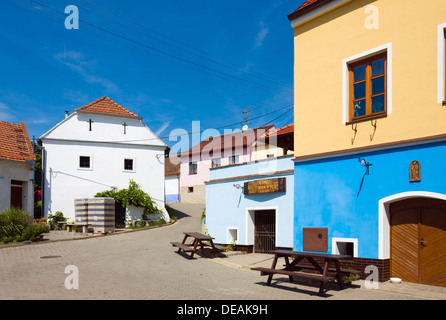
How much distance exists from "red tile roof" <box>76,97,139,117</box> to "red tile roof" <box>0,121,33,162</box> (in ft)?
13.1

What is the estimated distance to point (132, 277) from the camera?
10.5m

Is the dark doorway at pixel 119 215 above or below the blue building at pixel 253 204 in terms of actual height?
below

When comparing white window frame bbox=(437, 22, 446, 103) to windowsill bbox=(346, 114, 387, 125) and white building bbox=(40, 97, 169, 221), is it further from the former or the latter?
white building bbox=(40, 97, 169, 221)

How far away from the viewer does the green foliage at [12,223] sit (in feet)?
58.3

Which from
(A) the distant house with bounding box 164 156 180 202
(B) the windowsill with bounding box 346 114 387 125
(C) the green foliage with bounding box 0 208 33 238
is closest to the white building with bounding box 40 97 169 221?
(C) the green foliage with bounding box 0 208 33 238

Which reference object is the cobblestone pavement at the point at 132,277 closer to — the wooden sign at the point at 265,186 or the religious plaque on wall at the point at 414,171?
the religious plaque on wall at the point at 414,171

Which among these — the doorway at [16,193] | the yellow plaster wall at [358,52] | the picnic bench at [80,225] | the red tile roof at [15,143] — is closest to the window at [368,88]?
the yellow plaster wall at [358,52]

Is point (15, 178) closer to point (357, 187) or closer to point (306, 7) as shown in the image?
point (306, 7)

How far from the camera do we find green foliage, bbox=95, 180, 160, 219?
979 inches

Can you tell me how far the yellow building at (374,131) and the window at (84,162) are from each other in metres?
17.3

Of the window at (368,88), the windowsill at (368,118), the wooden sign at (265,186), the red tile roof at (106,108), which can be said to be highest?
the red tile roof at (106,108)

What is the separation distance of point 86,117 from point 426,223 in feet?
72.3
